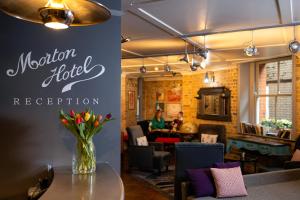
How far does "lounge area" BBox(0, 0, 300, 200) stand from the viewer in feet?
7.14

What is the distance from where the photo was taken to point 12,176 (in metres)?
2.39

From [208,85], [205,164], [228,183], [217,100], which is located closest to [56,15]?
[228,183]

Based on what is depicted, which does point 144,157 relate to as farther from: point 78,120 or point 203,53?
point 78,120

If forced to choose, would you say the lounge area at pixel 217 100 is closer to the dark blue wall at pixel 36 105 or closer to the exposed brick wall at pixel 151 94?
the exposed brick wall at pixel 151 94

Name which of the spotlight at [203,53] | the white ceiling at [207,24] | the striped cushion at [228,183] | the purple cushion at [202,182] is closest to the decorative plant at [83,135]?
the white ceiling at [207,24]

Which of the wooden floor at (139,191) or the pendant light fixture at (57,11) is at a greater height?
the pendant light fixture at (57,11)

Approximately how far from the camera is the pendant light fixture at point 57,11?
1.59 meters

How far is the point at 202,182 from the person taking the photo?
143 inches

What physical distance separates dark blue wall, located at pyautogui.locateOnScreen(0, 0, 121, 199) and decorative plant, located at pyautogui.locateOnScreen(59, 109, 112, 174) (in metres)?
0.32

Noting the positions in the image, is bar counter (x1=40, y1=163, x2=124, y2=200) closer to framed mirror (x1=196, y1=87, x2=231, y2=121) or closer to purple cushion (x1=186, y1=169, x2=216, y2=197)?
purple cushion (x1=186, y1=169, x2=216, y2=197)

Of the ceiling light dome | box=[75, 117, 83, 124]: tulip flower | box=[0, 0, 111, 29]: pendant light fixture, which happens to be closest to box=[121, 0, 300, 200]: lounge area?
box=[0, 0, 111, 29]: pendant light fixture

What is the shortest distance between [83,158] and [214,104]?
6.58m

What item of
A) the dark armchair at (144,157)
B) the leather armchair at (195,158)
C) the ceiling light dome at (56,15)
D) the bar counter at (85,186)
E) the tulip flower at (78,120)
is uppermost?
the ceiling light dome at (56,15)

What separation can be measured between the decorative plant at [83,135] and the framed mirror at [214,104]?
6190 millimetres
